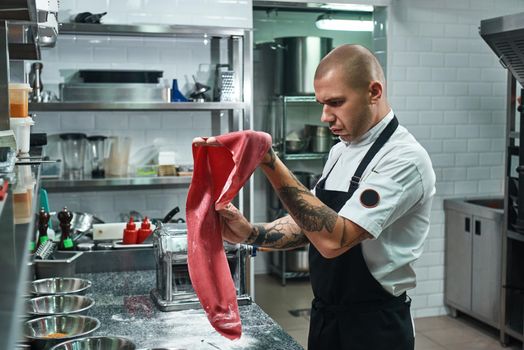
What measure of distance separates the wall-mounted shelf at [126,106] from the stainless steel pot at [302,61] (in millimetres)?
1889

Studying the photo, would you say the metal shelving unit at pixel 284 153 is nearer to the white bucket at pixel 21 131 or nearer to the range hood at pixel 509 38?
the range hood at pixel 509 38

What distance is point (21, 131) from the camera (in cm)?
268

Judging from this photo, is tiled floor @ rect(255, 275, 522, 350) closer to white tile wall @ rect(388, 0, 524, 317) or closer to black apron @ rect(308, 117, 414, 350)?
white tile wall @ rect(388, 0, 524, 317)

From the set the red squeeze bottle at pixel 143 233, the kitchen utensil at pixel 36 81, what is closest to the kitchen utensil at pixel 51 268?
the red squeeze bottle at pixel 143 233

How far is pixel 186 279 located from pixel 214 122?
9.71ft

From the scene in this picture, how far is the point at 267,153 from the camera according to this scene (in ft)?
6.16

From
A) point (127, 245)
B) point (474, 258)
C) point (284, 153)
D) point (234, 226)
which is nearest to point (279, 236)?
point (234, 226)

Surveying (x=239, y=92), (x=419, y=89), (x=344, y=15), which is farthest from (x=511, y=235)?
(x=344, y=15)

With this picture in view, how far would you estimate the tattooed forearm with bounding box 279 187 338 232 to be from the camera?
78.4 inches

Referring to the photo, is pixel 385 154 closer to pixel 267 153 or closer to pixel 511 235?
pixel 267 153

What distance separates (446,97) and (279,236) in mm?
3971

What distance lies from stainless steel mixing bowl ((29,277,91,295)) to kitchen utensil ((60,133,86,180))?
2.33m

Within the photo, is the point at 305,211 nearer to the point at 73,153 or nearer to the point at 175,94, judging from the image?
the point at 175,94

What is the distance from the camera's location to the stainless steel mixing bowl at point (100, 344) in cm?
207
